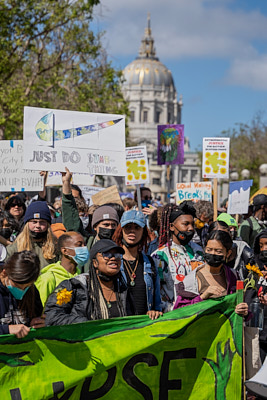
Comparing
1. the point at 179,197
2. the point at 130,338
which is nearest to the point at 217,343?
the point at 130,338

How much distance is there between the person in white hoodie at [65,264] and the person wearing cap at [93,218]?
1.41ft

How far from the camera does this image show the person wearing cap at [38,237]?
18.8 ft

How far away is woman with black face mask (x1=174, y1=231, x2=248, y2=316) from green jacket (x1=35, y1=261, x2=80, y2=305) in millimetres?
839

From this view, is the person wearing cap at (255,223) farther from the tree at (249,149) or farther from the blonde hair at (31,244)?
the tree at (249,149)

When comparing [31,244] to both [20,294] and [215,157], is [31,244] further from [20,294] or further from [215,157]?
[215,157]

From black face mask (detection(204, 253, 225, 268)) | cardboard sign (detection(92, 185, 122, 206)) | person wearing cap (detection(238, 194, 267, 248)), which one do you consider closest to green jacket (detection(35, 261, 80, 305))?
black face mask (detection(204, 253, 225, 268))

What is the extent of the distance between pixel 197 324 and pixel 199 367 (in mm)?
276

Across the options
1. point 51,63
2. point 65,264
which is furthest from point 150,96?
point 65,264

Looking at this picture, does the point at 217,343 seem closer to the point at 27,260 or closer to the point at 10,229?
the point at 27,260

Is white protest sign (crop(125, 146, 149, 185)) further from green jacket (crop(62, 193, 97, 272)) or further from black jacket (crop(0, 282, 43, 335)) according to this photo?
black jacket (crop(0, 282, 43, 335))

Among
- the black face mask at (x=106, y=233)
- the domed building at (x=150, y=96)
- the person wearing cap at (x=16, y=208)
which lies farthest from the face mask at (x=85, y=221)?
the domed building at (x=150, y=96)

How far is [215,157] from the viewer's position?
10711 mm

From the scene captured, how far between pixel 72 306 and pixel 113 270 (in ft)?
1.11

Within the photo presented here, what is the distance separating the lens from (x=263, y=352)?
5.03 meters
